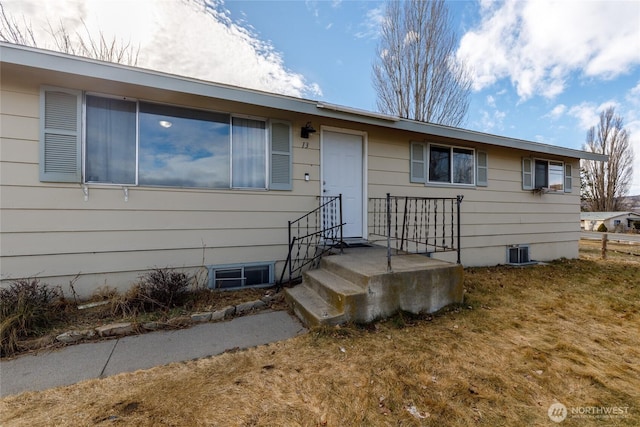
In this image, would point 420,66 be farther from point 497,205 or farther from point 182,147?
point 182,147

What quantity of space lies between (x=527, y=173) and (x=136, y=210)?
837 centimetres

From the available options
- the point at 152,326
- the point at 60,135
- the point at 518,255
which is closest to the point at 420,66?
the point at 518,255

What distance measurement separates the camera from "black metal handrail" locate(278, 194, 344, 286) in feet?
14.2

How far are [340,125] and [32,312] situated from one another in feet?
14.9

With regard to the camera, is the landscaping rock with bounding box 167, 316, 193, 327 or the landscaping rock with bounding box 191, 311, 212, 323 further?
the landscaping rock with bounding box 191, 311, 212, 323

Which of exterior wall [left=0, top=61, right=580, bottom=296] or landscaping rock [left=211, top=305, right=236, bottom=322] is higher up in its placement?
exterior wall [left=0, top=61, right=580, bottom=296]

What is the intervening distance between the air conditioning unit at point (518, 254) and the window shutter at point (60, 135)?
831 centimetres

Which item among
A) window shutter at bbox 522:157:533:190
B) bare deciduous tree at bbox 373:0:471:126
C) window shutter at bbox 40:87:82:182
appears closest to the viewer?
window shutter at bbox 40:87:82:182

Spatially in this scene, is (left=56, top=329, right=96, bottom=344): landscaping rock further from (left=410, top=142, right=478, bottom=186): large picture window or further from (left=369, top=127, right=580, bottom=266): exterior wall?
(left=410, top=142, right=478, bottom=186): large picture window

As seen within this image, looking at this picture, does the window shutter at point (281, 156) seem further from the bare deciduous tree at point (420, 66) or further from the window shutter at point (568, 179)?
the window shutter at point (568, 179)

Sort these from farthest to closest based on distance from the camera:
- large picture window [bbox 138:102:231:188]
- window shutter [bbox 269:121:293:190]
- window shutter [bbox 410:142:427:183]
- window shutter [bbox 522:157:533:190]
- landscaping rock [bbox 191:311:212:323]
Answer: window shutter [bbox 522:157:533:190] → window shutter [bbox 410:142:427:183] → window shutter [bbox 269:121:293:190] → large picture window [bbox 138:102:231:188] → landscaping rock [bbox 191:311:212:323]

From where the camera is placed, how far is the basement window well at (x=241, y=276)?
391 centimetres

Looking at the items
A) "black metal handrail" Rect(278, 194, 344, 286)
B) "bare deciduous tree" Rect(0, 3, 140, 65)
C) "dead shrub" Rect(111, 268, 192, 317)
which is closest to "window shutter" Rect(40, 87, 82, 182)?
"dead shrub" Rect(111, 268, 192, 317)

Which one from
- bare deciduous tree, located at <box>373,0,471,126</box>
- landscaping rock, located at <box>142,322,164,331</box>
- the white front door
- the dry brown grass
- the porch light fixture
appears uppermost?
bare deciduous tree, located at <box>373,0,471,126</box>
